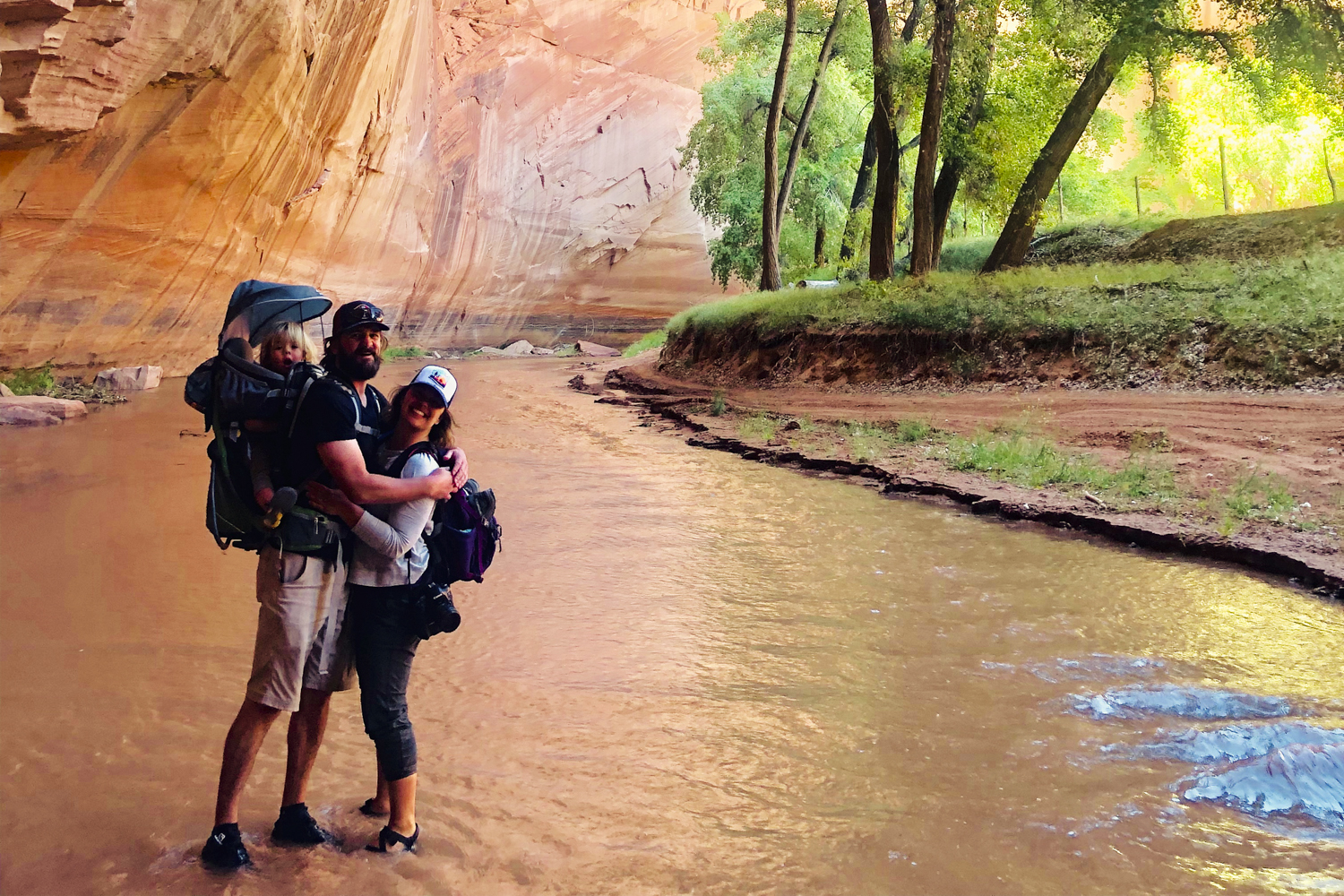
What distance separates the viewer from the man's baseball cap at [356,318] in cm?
287

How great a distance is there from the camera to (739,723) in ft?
12.7

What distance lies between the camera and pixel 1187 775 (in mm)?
3332

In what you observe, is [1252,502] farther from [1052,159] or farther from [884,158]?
[884,158]

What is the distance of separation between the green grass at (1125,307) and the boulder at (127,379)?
43.8ft

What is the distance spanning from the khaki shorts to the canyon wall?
1380cm

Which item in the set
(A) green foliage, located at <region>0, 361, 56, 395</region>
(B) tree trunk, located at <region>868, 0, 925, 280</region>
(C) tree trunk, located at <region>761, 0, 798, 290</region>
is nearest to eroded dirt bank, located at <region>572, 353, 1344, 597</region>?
(B) tree trunk, located at <region>868, 0, 925, 280</region>

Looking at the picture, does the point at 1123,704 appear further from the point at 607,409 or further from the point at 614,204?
the point at 614,204

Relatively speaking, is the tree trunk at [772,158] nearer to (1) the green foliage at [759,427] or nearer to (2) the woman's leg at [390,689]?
(1) the green foliage at [759,427]

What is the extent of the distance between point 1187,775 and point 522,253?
38.5m

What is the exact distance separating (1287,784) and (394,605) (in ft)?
9.69

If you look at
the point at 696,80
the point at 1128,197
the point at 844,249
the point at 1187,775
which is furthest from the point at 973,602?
the point at 1128,197

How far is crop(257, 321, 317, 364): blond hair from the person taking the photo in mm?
2920

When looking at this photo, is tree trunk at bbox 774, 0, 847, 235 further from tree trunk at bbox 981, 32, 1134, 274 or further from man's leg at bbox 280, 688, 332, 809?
man's leg at bbox 280, 688, 332, 809

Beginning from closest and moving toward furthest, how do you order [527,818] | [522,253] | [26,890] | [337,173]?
[26,890] < [527,818] < [337,173] < [522,253]
